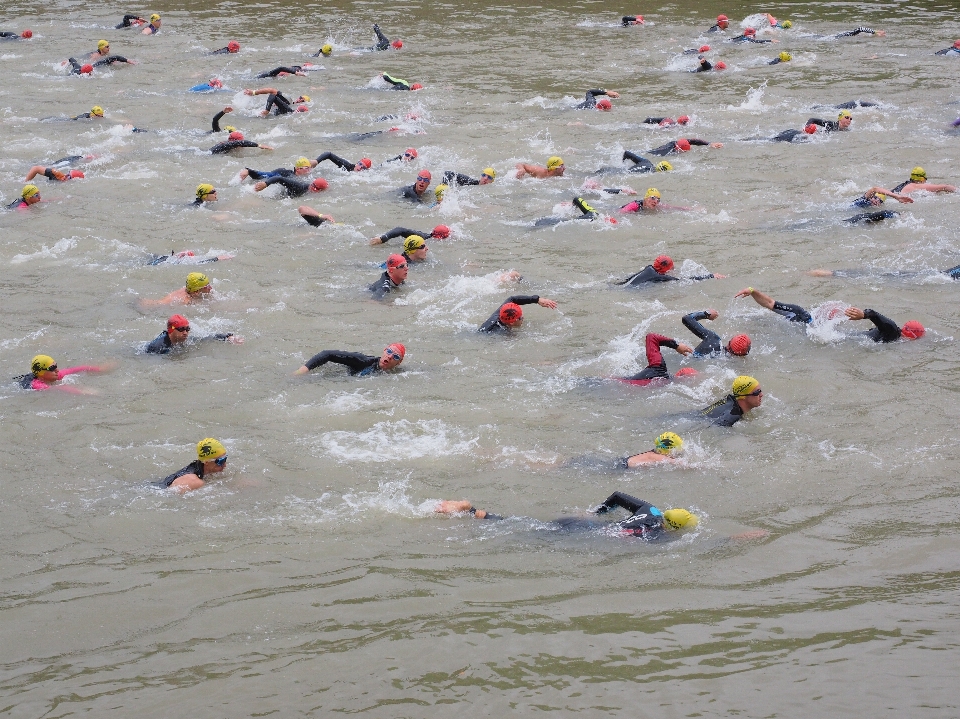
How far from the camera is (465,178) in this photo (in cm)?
1972

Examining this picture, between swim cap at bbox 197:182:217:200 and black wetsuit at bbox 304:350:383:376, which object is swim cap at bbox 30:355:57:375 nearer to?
black wetsuit at bbox 304:350:383:376

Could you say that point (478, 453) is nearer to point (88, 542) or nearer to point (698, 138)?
point (88, 542)

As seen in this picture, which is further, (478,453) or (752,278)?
(752,278)

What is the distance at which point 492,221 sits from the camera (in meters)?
18.5

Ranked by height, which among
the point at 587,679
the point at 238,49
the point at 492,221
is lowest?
the point at 587,679

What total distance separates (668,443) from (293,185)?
36.2 feet

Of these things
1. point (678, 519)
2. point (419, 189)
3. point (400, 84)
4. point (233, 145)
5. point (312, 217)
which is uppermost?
point (400, 84)

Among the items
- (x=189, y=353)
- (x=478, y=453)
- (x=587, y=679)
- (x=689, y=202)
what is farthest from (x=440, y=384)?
(x=689, y=202)

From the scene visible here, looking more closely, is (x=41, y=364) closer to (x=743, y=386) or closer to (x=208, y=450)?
(x=208, y=450)

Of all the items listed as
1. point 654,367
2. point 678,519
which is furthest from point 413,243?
point 678,519

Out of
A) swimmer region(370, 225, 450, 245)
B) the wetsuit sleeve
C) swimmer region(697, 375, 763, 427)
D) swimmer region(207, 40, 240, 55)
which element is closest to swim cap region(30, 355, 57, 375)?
swimmer region(370, 225, 450, 245)

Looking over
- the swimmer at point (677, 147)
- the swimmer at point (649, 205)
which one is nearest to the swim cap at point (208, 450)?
the swimmer at point (649, 205)

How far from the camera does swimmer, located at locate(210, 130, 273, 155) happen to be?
862 inches

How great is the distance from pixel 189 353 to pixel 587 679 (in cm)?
799
